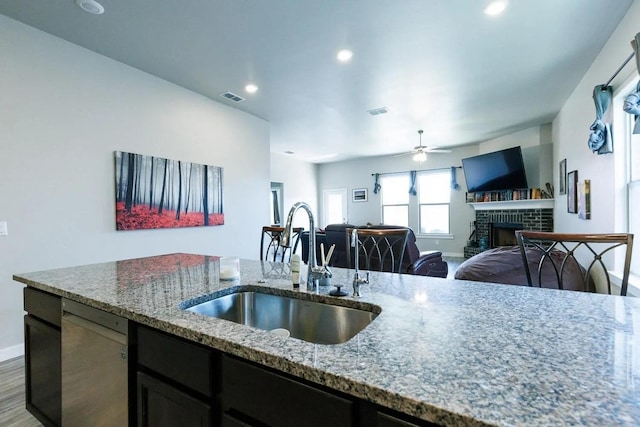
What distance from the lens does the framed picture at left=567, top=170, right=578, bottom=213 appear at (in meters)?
3.99

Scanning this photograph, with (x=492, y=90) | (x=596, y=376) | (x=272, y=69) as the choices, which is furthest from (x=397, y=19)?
(x=596, y=376)

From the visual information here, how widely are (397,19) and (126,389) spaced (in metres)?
3.09

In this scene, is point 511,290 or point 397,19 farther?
point 397,19

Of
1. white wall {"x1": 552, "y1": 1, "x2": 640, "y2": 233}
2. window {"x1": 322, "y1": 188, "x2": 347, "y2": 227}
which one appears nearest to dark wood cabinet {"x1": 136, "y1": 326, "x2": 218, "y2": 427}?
white wall {"x1": 552, "y1": 1, "x2": 640, "y2": 233}

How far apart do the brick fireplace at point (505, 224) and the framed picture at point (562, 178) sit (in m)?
0.81

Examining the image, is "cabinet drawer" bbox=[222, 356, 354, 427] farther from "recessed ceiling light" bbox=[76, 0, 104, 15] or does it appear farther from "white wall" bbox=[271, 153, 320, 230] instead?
"white wall" bbox=[271, 153, 320, 230]

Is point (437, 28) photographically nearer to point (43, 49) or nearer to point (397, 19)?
point (397, 19)

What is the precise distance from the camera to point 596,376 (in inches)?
24.3

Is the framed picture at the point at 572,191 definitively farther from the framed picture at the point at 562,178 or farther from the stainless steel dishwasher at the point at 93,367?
the stainless steel dishwasher at the point at 93,367

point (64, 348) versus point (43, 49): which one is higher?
point (43, 49)

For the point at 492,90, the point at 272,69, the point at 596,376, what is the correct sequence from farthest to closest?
the point at 492,90
the point at 272,69
the point at 596,376

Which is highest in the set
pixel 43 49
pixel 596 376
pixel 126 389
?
pixel 43 49

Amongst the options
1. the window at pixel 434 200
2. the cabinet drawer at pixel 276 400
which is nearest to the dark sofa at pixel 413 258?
the cabinet drawer at pixel 276 400

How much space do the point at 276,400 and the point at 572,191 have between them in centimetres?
493
